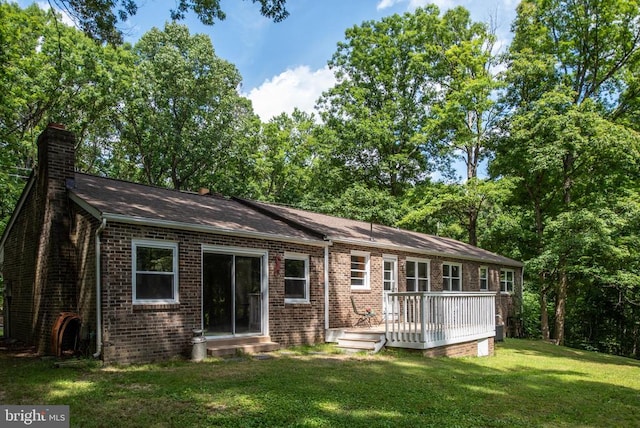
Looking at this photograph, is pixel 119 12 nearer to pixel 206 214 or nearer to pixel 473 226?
pixel 206 214

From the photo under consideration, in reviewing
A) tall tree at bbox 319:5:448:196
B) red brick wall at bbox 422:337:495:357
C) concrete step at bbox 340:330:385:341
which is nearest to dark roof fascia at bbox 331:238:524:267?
concrete step at bbox 340:330:385:341

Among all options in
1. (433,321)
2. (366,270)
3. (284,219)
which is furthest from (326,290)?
(433,321)

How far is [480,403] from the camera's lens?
7121 mm

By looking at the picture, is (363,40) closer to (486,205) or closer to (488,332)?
(486,205)

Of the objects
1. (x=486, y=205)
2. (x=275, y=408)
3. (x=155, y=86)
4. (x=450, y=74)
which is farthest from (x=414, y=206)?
(x=275, y=408)

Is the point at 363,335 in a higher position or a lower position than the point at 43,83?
lower

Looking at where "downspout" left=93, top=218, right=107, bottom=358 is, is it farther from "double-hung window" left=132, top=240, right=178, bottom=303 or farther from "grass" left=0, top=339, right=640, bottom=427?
"double-hung window" left=132, top=240, right=178, bottom=303

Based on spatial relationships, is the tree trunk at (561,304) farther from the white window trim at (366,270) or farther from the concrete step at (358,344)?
the concrete step at (358,344)

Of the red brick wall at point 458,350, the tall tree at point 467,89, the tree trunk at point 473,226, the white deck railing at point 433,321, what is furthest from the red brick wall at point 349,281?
the tall tree at point 467,89

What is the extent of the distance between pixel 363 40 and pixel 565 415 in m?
30.3

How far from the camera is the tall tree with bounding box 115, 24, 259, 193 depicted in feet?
92.0

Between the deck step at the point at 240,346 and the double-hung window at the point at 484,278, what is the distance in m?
13.2

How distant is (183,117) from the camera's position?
94.5 feet

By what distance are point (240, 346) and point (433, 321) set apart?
485cm
